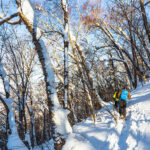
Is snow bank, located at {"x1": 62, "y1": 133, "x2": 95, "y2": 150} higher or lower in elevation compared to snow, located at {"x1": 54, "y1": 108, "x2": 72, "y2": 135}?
lower

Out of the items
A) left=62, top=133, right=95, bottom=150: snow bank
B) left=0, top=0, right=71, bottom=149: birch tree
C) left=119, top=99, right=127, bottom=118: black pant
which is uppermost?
left=0, top=0, right=71, bottom=149: birch tree

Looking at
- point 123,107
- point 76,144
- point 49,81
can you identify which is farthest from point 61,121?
point 123,107

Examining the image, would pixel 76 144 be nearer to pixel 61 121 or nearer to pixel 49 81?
pixel 61 121

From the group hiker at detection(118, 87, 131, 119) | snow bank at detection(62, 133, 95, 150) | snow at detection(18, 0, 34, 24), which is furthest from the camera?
hiker at detection(118, 87, 131, 119)

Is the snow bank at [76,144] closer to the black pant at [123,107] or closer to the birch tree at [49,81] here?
the birch tree at [49,81]

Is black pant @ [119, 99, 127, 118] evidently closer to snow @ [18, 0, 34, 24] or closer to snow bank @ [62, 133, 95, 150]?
snow bank @ [62, 133, 95, 150]

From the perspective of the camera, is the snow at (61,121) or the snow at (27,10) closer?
the snow at (61,121)

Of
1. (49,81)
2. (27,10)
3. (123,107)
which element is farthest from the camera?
(123,107)

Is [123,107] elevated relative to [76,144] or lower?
elevated

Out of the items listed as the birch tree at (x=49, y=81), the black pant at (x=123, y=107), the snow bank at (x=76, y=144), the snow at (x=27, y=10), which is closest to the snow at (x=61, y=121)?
the birch tree at (x=49, y=81)

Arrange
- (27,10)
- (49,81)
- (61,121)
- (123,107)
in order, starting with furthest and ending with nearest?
1. (123,107)
2. (27,10)
3. (49,81)
4. (61,121)

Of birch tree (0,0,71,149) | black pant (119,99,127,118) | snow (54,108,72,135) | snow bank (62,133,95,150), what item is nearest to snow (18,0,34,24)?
birch tree (0,0,71,149)

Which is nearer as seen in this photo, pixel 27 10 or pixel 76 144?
pixel 76 144

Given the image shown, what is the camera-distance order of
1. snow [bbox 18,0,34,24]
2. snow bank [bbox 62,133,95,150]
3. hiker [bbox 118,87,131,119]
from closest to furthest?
snow bank [bbox 62,133,95,150] < snow [bbox 18,0,34,24] < hiker [bbox 118,87,131,119]
